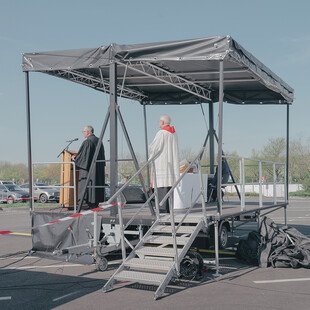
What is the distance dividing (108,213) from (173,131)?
6.83ft

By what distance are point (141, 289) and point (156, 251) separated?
2.17ft

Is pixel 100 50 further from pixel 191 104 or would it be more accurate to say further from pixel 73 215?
pixel 191 104

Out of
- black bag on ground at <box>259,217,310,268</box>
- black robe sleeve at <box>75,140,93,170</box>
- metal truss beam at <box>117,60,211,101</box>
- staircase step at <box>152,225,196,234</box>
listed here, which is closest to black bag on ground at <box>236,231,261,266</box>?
Answer: black bag on ground at <box>259,217,310,268</box>

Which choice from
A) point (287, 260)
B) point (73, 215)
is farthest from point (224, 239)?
point (73, 215)

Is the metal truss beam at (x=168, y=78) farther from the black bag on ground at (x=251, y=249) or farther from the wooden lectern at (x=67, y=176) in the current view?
the black bag on ground at (x=251, y=249)

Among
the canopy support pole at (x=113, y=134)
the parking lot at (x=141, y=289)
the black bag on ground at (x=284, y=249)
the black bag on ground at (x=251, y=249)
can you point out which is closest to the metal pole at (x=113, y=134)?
the canopy support pole at (x=113, y=134)

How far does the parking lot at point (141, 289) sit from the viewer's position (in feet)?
→ 20.3

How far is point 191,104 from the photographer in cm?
1420

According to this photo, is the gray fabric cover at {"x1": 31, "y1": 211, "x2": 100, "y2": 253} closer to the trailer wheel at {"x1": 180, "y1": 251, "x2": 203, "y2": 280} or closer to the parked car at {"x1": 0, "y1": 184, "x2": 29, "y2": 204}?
the trailer wheel at {"x1": 180, "y1": 251, "x2": 203, "y2": 280}

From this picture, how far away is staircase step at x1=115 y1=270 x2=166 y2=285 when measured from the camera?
6777mm

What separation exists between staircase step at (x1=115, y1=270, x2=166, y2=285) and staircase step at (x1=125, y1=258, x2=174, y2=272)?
3.6 inches

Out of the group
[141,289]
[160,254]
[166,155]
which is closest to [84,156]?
[166,155]

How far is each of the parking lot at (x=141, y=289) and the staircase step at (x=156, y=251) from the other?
1.50 ft

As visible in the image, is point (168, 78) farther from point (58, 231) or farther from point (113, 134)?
point (58, 231)
